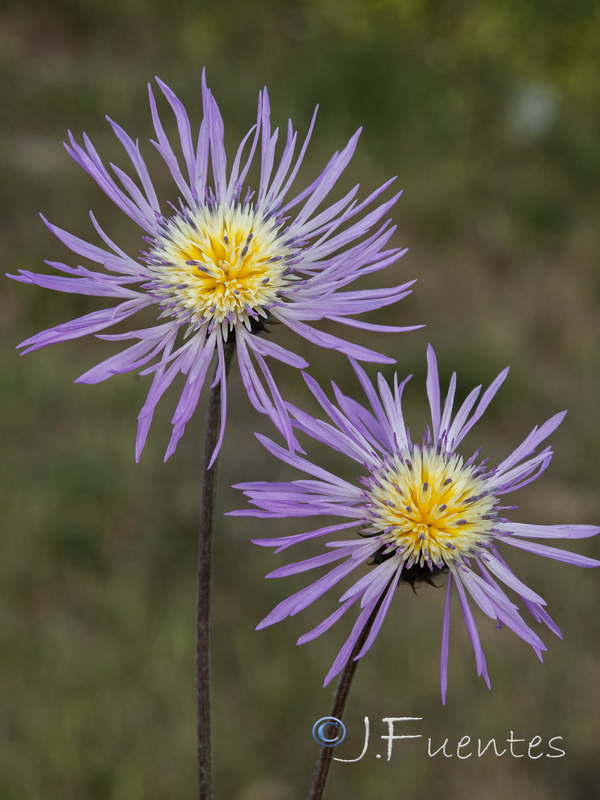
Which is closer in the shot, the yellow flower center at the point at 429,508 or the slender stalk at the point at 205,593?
the slender stalk at the point at 205,593

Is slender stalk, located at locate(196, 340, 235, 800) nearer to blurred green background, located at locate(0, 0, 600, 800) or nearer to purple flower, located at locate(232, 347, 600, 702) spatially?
purple flower, located at locate(232, 347, 600, 702)

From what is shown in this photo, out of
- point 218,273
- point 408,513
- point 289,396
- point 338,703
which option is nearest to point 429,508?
point 408,513

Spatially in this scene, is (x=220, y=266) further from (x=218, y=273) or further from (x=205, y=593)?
(x=205, y=593)

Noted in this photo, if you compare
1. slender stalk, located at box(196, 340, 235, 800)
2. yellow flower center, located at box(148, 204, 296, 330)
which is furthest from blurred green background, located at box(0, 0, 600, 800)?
yellow flower center, located at box(148, 204, 296, 330)

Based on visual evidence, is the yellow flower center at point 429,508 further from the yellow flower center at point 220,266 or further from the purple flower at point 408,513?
the yellow flower center at point 220,266

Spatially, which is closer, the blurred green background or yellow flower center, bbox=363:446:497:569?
yellow flower center, bbox=363:446:497:569

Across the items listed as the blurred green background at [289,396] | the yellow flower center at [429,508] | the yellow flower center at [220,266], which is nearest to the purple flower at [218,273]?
the yellow flower center at [220,266]
